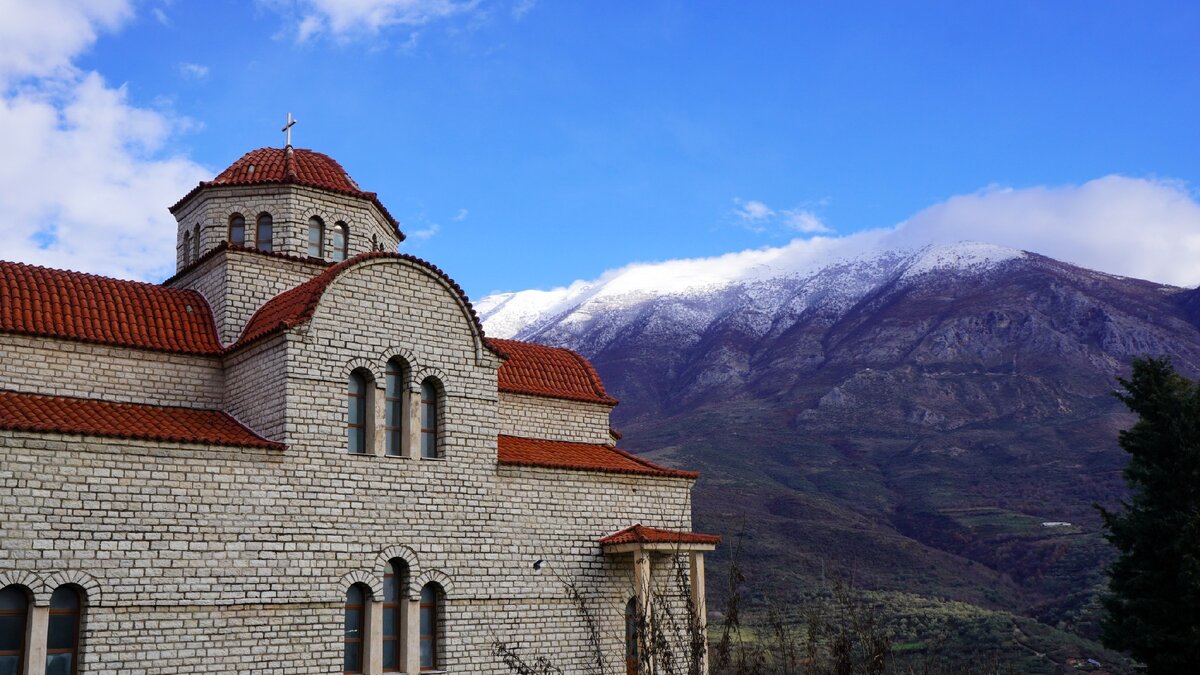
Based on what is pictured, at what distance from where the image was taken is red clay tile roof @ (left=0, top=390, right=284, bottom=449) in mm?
14477

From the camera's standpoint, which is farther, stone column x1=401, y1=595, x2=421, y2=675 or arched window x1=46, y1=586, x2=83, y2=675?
stone column x1=401, y1=595, x2=421, y2=675

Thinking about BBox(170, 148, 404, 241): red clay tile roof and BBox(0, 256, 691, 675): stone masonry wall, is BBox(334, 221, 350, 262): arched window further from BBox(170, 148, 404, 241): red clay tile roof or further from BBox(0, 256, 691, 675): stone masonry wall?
BBox(0, 256, 691, 675): stone masonry wall

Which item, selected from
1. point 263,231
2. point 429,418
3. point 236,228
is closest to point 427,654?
point 429,418

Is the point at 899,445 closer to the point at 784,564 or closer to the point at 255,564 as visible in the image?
the point at 784,564

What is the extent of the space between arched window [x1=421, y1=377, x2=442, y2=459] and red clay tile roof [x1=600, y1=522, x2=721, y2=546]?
3905 millimetres

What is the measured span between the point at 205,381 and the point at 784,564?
4106cm

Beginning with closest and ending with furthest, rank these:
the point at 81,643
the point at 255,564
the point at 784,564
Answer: the point at 81,643 → the point at 255,564 → the point at 784,564

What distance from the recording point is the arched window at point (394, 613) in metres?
17.1

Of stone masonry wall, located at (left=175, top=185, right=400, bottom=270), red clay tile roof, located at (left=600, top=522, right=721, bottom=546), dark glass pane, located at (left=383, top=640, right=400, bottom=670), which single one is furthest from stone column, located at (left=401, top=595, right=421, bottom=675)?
stone masonry wall, located at (left=175, top=185, right=400, bottom=270)

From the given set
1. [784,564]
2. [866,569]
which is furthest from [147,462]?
[866,569]

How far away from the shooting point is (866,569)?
56.3m

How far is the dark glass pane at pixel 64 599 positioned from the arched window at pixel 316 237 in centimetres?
836

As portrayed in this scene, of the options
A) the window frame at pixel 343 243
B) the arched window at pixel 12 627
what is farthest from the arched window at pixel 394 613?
the window frame at pixel 343 243

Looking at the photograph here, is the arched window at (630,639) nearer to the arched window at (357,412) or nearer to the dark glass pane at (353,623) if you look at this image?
the dark glass pane at (353,623)
